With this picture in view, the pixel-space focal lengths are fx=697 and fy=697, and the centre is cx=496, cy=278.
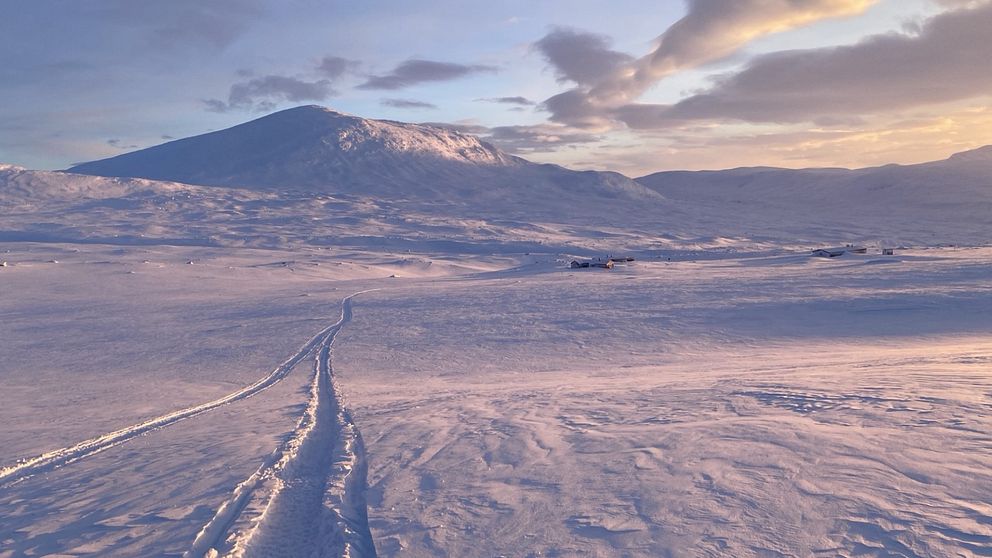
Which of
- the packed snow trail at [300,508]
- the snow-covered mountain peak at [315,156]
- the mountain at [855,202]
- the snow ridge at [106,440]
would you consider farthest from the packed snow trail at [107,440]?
the snow-covered mountain peak at [315,156]

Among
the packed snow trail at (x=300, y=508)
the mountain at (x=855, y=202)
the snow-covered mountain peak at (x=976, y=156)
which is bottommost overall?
the packed snow trail at (x=300, y=508)

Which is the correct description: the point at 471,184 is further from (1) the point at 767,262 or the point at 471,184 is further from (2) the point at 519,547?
(2) the point at 519,547

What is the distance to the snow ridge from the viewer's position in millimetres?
8109

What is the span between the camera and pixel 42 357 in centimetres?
1728

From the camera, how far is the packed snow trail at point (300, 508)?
555 cm

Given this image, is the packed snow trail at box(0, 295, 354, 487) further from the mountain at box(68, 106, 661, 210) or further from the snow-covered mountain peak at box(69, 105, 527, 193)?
the snow-covered mountain peak at box(69, 105, 527, 193)

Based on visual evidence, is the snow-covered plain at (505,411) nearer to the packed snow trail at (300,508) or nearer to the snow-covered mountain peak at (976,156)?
the packed snow trail at (300,508)

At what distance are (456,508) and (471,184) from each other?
387 ft

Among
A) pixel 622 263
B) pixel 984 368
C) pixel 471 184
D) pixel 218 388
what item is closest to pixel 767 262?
pixel 622 263

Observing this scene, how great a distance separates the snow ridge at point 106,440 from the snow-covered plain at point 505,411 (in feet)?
0.20

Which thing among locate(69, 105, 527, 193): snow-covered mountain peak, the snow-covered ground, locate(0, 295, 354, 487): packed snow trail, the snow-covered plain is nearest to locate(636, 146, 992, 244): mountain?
locate(69, 105, 527, 193): snow-covered mountain peak

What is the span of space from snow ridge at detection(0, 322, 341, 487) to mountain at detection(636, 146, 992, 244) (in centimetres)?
7539

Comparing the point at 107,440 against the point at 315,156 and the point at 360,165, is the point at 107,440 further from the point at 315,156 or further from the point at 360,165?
the point at 315,156

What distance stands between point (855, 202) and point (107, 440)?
5761 inches
